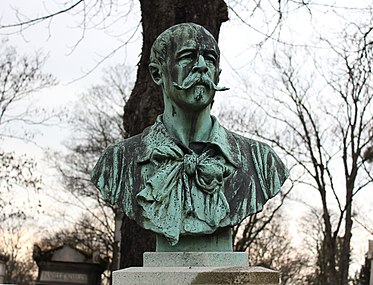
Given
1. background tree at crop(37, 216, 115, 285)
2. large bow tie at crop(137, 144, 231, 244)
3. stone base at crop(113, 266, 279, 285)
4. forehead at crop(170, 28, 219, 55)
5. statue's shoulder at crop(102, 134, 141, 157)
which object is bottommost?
stone base at crop(113, 266, 279, 285)

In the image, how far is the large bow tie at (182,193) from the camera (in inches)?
166

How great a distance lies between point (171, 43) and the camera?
14.7 feet

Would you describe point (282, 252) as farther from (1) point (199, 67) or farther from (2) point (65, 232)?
(1) point (199, 67)

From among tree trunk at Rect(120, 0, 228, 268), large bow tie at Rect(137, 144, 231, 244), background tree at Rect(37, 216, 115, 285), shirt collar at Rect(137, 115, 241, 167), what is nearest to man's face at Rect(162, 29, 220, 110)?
shirt collar at Rect(137, 115, 241, 167)

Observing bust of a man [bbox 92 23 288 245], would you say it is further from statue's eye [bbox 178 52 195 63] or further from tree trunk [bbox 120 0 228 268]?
tree trunk [bbox 120 0 228 268]

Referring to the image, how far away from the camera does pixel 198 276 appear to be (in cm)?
396

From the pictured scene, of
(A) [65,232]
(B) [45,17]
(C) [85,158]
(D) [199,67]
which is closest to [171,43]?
(D) [199,67]

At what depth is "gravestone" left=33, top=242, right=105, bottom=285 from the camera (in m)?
18.5

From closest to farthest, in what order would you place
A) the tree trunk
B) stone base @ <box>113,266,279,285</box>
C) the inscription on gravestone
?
stone base @ <box>113,266,279,285</box> → the tree trunk → the inscription on gravestone

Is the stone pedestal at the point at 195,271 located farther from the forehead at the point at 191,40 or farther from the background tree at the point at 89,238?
the background tree at the point at 89,238

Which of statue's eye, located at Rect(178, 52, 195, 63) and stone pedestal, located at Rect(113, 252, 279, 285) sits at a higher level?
statue's eye, located at Rect(178, 52, 195, 63)

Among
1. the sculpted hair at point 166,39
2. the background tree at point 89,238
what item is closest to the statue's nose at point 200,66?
the sculpted hair at point 166,39

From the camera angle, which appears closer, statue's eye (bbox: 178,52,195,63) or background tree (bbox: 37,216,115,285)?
→ statue's eye (bbox: 178,52,195,63)

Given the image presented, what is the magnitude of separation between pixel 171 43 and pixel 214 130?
0.61 metres
